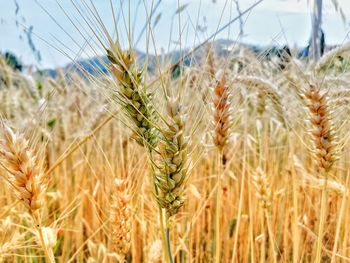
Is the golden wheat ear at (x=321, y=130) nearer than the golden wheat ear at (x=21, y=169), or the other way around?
the golden wheat ear at (x=21, y=169)

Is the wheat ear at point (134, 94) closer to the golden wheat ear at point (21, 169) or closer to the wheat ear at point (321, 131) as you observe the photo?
the golden wheat ear at point (21, 169)

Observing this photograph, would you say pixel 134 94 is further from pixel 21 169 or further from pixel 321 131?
pixel 321 131

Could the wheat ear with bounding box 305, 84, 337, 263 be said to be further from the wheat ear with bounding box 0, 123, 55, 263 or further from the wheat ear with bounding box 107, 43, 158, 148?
the wheat ear with bounding box 0, 123, 55, 263

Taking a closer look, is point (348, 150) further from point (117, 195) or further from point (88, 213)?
point (88, 213)

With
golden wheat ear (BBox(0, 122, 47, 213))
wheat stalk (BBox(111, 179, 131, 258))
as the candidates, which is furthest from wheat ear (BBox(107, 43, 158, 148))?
wheat stalk (BBox(111, 179, 131, 258))

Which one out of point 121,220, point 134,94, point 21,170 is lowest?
point 121,220

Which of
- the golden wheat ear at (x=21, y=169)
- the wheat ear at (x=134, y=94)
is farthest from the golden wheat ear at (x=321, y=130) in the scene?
the golden wheat ear at (x=21, y=169)

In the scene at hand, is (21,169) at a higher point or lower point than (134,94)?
lower

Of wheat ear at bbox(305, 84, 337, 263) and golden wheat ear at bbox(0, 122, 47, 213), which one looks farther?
wheat ear at bbox(305, 84, 337, 263)

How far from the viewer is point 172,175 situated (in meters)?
0.78

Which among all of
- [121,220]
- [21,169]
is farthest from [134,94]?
[121,220]

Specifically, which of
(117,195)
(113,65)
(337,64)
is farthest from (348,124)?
(113,65)

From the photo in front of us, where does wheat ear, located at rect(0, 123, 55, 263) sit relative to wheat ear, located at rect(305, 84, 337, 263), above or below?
below

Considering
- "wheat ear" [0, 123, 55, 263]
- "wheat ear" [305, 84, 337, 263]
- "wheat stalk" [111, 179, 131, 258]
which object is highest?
"wheat ear" [305, 84, 337, 263]
